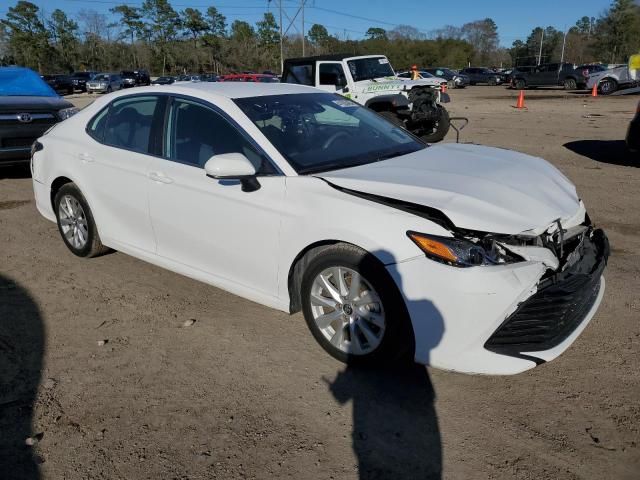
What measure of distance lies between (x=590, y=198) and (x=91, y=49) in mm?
89965

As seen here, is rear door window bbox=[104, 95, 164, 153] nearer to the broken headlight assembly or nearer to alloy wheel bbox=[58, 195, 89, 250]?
alloy wheel bbox=[58, 195, 89, 250]

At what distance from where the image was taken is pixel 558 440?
2637 mm

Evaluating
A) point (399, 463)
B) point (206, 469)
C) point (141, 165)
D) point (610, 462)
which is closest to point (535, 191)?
point (610, 462)

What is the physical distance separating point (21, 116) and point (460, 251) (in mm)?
7762

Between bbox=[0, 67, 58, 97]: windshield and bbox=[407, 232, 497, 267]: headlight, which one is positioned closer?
bbox=[407, 232, 497, 267]: headlight

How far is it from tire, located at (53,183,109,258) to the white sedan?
0.11 m

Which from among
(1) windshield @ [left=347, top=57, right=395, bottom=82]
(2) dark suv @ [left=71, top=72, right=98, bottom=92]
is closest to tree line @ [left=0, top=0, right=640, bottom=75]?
(2) dark suv @ [left=71, top=72, right=98, bottom=92]

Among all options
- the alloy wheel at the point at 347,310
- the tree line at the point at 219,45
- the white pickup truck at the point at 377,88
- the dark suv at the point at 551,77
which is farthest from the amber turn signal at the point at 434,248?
the tree line at the point at 219,45

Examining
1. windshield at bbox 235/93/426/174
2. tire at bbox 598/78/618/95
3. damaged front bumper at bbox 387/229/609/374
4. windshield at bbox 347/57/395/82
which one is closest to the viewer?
damaged front bumper at bbox 387/229/609/374

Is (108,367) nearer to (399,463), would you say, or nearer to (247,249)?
(247,249)

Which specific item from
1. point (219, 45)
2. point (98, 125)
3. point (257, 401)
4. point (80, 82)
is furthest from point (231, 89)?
point (219, 45)

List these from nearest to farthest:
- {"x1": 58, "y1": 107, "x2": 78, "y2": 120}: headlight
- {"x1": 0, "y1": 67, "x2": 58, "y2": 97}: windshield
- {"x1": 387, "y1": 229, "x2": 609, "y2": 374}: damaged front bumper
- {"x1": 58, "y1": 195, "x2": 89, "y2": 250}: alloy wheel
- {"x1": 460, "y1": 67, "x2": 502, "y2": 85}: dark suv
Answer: {"x1": 387, "y1": 229, "x2": 609, "y2": 374}: damaged front bumper < {"x1": 58, "y1": 195, "x2": 89, "y2": 250}: alloy wheel < {"x1": 58, "y1": 107, "x2": 78, "y2": 120}: headlight < {"x1": 0, "y1": 67, "x2": 58, "y2": 97}: windshield < {"x1": 460, "y1": 67, "x2": 502, "y2": 85}: dark suv

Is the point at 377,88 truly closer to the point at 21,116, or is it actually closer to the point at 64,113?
the point at 64,113

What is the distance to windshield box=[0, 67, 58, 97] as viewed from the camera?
30.0 ft
